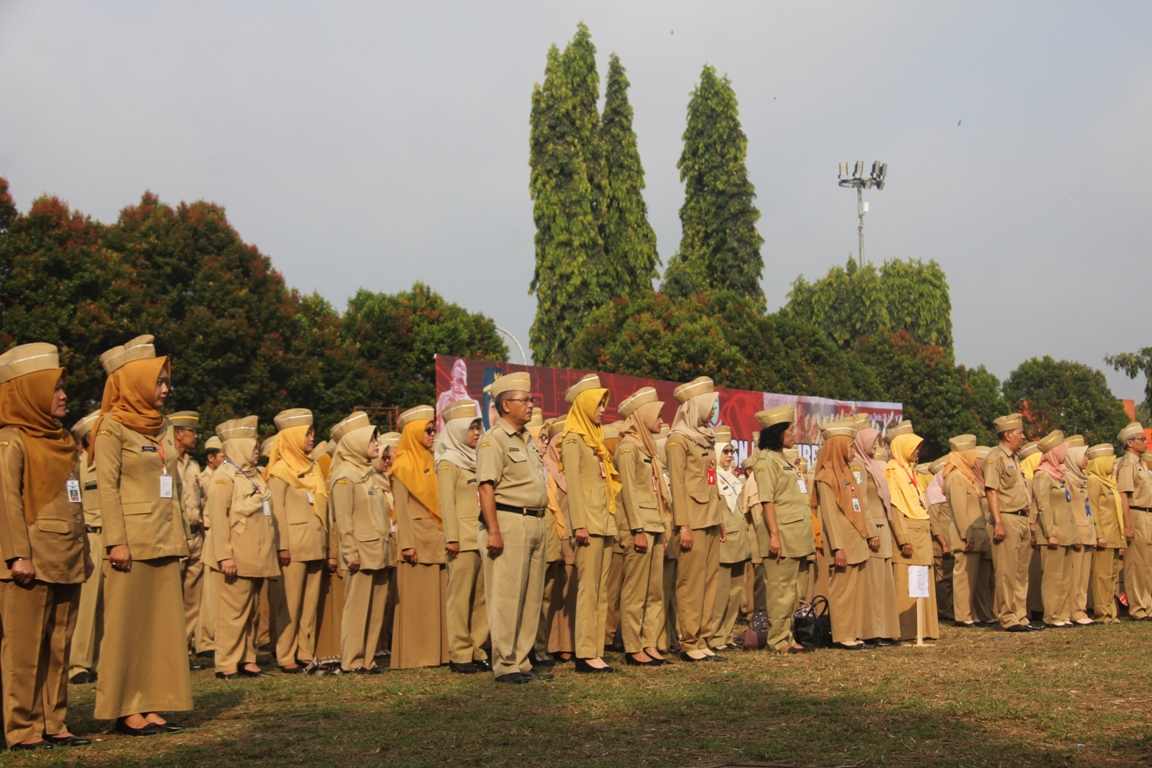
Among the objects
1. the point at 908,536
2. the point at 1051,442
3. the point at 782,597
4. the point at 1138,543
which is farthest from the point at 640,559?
the point at 1138,543

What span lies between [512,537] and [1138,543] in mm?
9035

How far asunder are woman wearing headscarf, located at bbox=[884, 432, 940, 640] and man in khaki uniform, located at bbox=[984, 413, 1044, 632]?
1035mm

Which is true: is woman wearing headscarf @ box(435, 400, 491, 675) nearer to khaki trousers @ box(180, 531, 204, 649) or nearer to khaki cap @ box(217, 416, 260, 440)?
khaki cap @ box(217, 416, 260, 440)

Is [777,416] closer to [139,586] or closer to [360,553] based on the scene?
[360,553]

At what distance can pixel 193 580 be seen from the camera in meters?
11.5

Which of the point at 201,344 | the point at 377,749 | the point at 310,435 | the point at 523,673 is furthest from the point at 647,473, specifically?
the point at 201,344

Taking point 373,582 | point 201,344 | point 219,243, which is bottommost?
point 373,582

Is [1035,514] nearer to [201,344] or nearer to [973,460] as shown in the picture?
[973,460]

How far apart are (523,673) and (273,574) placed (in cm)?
233

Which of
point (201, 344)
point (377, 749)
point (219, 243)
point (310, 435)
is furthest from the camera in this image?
point (219, 243)

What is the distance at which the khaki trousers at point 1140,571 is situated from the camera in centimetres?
1389

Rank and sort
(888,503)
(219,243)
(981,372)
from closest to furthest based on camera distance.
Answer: (888,503) → (219,243) → (981,372)

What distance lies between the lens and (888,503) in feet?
36.4

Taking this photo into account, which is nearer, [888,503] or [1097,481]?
[888,503]
